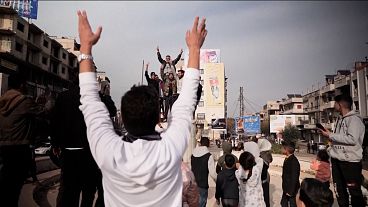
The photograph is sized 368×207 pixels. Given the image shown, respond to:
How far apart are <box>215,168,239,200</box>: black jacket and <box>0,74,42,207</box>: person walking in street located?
2.94 meters

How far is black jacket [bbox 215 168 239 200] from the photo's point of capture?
4.91m

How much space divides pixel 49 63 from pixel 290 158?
4646 cm

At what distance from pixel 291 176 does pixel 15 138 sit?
→ 15.8ft

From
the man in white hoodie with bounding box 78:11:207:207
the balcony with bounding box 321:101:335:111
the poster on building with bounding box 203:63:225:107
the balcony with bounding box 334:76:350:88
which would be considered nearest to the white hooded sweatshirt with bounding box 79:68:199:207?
the man in white hoodie with bounding box 78:11:207:207

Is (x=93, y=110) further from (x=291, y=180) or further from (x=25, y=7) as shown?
(x=25, y=7)

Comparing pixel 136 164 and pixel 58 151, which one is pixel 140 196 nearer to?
pixel 136 164

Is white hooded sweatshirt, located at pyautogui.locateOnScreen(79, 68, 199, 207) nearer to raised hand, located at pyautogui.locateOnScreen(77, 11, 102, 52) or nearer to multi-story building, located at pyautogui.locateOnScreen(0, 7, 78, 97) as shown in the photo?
raised hand, located at pyautogui.locateOnScreen(77, 11, 102, 52)

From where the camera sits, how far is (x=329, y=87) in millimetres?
56781

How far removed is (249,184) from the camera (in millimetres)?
5113

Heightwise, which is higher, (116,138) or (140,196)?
(116,138)

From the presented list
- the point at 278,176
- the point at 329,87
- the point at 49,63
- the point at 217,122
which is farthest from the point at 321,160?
the point at 329,87

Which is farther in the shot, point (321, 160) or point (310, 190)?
point (321, 160)

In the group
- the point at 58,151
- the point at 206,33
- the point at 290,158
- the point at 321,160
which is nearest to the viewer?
the point at 206,33

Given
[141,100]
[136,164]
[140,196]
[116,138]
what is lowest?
[140,196]
